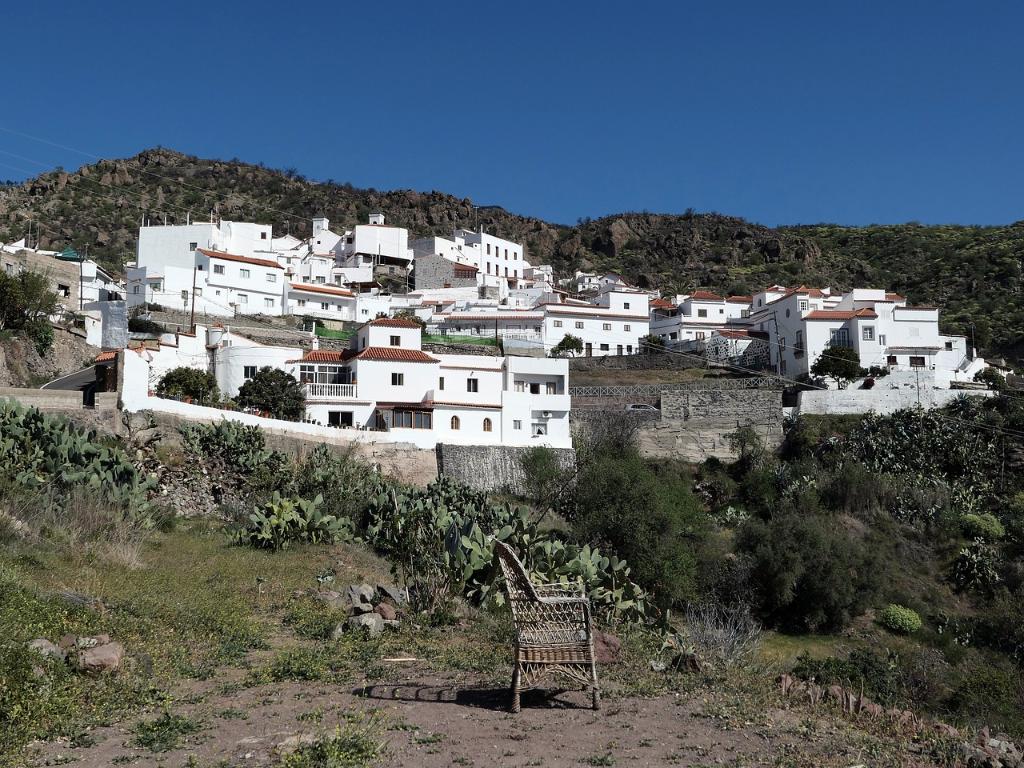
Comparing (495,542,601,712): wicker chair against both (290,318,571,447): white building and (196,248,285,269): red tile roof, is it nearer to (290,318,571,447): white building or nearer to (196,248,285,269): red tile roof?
(290,318,571,447): white building

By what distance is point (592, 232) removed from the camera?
10288 centimetres

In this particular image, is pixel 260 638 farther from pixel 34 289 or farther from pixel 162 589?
pixel 34 289

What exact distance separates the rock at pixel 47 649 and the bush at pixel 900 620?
77.6 feet

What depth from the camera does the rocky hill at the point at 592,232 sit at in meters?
74.0

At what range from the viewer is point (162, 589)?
1236cm

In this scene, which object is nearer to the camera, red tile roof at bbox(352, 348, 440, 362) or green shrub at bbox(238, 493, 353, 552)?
green shrub at bbox(238, 493, 353, 552)

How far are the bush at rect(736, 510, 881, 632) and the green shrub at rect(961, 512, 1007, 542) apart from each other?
619cm

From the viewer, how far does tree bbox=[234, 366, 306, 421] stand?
3173 centimetres

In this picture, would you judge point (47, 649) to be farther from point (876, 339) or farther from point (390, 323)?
point (876, 339)

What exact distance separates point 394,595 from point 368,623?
146 cm

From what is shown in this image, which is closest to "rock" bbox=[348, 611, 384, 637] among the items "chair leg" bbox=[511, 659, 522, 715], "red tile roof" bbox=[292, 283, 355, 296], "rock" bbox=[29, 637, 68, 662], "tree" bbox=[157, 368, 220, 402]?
"chair leg" bbox=[511, 659, 522, 715]

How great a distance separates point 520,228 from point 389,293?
41.2 metres

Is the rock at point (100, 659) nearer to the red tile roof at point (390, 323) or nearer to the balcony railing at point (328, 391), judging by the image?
the balcony railing at point (328, 391)

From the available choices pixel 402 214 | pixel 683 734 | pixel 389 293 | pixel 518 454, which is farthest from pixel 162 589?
pixel 402 214
